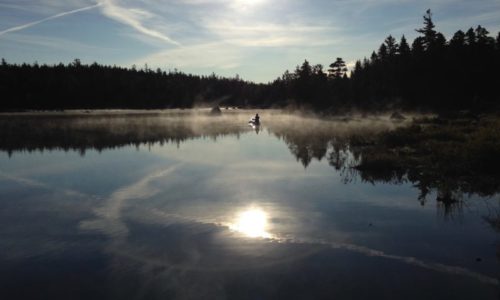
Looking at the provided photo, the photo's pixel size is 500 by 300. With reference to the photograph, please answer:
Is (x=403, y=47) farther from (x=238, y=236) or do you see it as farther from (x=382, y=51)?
(x=238, y=236)

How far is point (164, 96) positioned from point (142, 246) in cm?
17766

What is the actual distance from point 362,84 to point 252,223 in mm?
81193

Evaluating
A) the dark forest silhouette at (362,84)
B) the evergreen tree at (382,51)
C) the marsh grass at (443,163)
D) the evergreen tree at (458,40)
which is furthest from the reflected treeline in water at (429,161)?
the evergreen tree at (382,51)

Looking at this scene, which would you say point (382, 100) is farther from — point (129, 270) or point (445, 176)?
point (129, 270)

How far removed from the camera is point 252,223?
47.5 ft

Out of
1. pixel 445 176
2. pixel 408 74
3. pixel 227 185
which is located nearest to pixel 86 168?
pixel 227 185

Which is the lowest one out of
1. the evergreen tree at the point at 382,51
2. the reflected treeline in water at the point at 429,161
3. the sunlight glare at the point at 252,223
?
the sunlight glare at the point at 252,223

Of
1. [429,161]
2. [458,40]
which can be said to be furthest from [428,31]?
[429,161]

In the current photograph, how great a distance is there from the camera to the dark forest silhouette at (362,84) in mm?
64312

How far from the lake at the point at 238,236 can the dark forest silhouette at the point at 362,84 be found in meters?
44.1

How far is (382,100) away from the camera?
8175 centimetres

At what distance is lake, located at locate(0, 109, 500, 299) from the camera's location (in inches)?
375

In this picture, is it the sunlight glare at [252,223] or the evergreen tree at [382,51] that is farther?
the evergreen tree at [382,51]

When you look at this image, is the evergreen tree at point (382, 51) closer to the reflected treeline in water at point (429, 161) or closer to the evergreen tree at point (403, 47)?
the evergreen tree at point (403, 47)
